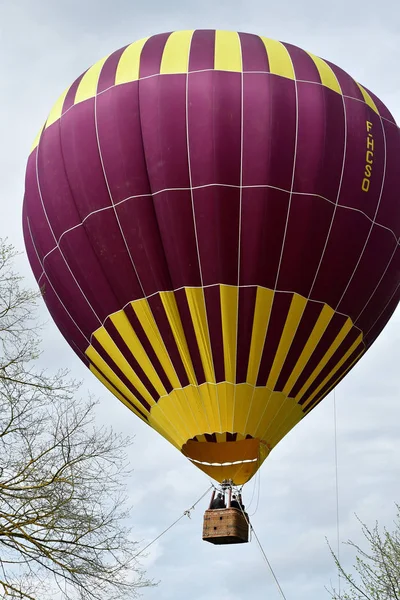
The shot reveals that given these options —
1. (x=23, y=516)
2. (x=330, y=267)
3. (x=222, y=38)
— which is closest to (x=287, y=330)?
(x=330, y=267)

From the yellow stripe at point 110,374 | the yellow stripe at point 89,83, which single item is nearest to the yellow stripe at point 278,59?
the yellow stripe at point 89,83

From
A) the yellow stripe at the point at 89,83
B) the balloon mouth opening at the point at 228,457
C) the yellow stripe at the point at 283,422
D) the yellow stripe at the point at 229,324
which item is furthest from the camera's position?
the yellow stripe at the point at 89,83

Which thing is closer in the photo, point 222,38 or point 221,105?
point 221,105

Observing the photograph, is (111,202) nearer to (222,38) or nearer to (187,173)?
(187,173)

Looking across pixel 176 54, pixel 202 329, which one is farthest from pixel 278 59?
pixel 202 329

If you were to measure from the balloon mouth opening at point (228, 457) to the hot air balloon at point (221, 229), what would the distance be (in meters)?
0.03

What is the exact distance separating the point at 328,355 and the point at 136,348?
3.16m

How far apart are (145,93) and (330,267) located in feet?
13.2

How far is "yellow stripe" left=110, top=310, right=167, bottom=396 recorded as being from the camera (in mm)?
17375

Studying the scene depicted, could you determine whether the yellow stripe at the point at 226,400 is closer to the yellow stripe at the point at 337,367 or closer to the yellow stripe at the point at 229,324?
the yellow stripe at the point at 229,324

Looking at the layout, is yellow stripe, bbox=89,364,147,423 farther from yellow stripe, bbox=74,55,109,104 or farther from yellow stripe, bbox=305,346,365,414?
yellow stripe, bbox=74,55,109,104

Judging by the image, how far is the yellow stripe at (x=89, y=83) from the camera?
59.3ft

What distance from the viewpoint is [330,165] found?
1708 cm

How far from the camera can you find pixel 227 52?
17.7 m
